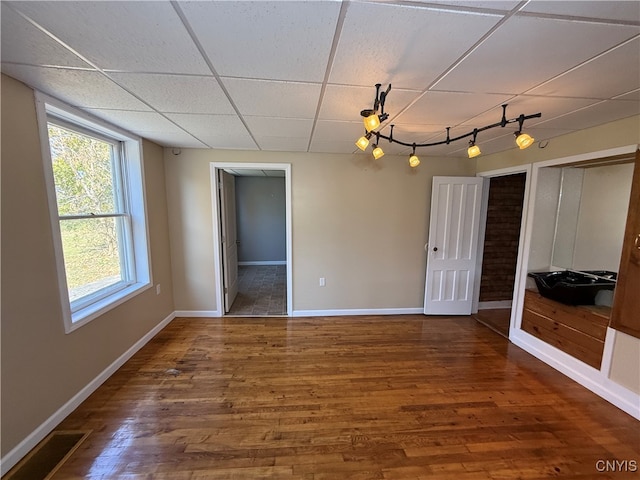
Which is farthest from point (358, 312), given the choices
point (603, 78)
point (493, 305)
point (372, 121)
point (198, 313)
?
point (603, 78)

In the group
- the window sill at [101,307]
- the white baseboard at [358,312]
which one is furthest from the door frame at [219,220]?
the window sill at [101,307]

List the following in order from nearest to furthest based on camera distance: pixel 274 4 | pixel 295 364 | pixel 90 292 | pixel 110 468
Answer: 1. pixel 274 4
2. pixel 110 468
3. pixel 90 292
4. pixel 295 364

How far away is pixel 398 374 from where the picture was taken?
2.51 metres

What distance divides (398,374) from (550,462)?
3.68 feet

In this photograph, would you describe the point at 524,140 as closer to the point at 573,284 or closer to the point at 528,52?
the point at 528,52

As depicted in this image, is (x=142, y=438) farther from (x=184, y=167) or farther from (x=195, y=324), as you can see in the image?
(x=184, y=167)

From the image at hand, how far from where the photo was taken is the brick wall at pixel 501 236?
3.95m

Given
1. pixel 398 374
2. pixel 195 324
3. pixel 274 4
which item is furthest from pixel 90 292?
pixel 398 374

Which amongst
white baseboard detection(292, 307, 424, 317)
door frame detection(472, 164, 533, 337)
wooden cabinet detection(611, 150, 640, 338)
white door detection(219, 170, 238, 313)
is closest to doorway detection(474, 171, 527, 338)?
door frame detection(472, 164, 533, 337)

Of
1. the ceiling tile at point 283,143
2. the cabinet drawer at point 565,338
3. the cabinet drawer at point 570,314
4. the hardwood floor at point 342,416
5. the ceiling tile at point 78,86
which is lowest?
the hardwood floor at point 342,416

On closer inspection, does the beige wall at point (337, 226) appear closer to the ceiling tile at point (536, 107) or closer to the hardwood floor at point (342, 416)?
the hardwood floor at point (342, 416)

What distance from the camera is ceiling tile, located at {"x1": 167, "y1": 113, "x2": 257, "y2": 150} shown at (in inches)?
88.0

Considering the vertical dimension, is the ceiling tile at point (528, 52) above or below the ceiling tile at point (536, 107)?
below

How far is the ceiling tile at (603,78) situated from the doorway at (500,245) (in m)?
2.27
